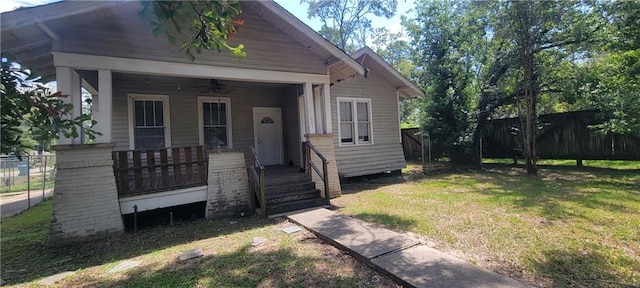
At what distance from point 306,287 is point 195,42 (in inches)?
117

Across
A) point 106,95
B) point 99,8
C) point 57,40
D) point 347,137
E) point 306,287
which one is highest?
point 99,8

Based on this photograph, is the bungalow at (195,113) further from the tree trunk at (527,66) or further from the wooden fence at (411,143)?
the wooden fence at (411,143)

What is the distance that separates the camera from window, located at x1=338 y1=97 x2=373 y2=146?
10141 mm

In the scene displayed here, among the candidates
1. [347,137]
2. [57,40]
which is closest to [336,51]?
[347,137]

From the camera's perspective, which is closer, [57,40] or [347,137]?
[57,40]

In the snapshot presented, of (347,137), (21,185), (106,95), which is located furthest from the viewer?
(21,185)

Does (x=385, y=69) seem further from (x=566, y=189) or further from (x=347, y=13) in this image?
(x=347, y=13)

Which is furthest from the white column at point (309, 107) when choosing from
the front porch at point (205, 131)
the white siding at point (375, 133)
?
the white siding at point (375, 133)

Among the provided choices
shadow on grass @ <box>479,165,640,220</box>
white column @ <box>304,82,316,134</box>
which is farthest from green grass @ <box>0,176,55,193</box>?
shadow on grass @ <box>479,165,640,220</box>

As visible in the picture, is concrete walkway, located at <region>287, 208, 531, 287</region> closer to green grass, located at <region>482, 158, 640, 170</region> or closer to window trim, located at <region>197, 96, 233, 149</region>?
window trim, located at <region>197, 96, 233, 149</region>

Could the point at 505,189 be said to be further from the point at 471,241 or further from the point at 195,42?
the point at 195,42

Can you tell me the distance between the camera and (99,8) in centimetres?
497

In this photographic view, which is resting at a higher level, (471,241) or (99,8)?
(99,8)

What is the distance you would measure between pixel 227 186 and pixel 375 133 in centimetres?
617
